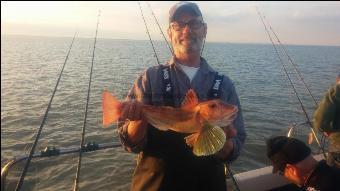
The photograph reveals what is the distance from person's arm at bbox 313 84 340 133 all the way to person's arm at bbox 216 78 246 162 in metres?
2.42

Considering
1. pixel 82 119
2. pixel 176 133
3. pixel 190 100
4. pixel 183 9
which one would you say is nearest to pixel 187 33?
pixel 183 9

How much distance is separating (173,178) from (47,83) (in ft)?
75.7

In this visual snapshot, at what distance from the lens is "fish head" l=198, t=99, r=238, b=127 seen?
9.49ft

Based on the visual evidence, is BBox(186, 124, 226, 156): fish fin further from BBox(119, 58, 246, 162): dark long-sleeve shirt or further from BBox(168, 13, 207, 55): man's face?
BBox(168, 13, 207, 55): man's face

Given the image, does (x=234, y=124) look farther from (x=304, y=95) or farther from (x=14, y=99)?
(x=304, y=95)

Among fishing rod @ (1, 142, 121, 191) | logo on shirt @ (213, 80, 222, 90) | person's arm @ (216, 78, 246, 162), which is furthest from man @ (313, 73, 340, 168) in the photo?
fishing rod @ (1, 142, 121, 191)

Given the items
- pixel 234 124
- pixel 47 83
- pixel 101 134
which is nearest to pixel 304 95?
pixel 101 134

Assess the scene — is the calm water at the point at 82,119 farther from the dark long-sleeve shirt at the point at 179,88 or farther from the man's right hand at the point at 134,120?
the man's right hand at the point at 134,120

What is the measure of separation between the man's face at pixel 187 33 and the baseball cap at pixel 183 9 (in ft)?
0.15

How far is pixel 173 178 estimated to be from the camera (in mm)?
3484

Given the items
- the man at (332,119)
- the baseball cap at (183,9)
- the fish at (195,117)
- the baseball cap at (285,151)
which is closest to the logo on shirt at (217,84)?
the fish at (195,117)

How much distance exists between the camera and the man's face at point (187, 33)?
377 centimetres

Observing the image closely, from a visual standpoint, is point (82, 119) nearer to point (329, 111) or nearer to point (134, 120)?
point (329, 111)

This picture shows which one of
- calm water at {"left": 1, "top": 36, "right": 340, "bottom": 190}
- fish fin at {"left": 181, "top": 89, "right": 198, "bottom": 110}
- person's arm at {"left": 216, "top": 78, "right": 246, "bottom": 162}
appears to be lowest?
calm water at {"left": 1, "top": 36, "right": 340, "bottom": 190}
